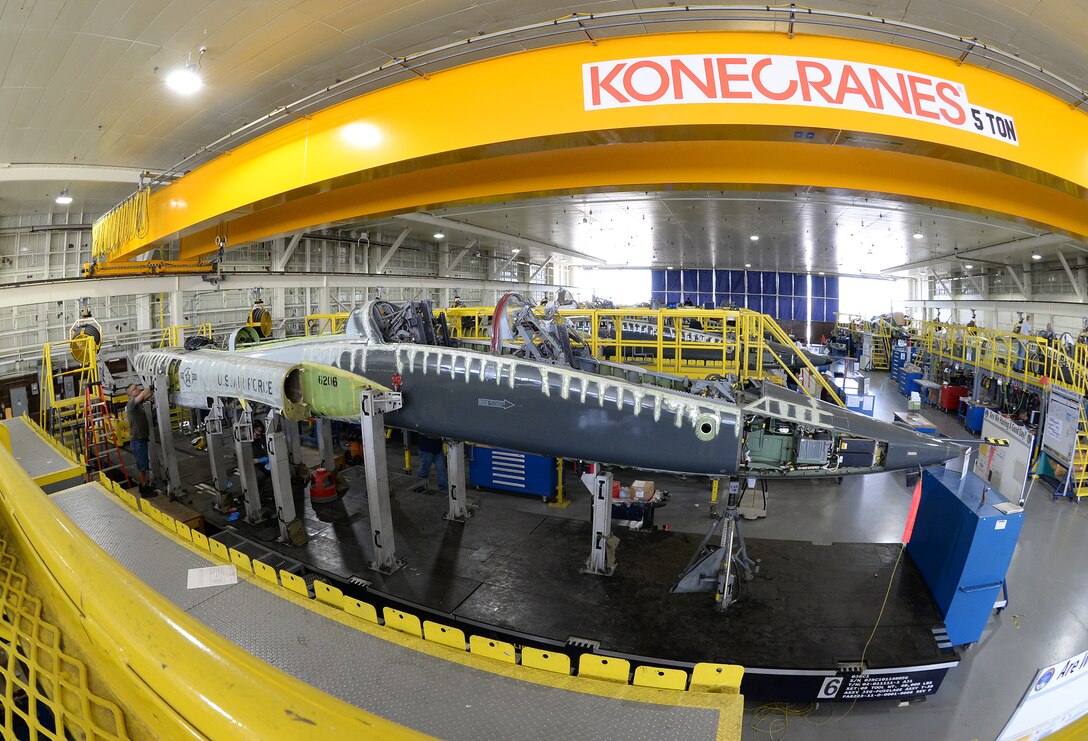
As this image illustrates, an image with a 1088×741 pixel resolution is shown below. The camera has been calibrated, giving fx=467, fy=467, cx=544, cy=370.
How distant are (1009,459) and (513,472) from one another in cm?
982

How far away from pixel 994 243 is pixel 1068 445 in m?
13.5

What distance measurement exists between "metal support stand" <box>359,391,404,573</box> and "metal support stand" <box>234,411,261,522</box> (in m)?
3.13

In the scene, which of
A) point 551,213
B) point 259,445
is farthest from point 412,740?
point 551,213

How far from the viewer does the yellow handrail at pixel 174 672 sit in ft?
3.47

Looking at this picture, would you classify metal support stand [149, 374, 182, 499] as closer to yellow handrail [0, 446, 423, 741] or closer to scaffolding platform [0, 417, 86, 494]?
scaffolding platform [0, 417, 86, 494]

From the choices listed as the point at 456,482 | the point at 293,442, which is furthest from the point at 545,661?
the point at 293,442

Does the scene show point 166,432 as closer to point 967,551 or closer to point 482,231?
point 967,551

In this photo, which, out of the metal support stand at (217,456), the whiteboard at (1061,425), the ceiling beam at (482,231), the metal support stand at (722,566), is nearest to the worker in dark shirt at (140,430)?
the metal support stand at (217,456)

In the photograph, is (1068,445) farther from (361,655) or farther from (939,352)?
(361,655)

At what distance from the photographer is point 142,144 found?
378 inches

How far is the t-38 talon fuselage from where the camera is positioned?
5.67 metres

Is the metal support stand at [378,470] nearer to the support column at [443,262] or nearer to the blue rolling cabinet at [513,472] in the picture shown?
the blue rolling cabinet at [513,472]

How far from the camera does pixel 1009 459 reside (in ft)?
29.8

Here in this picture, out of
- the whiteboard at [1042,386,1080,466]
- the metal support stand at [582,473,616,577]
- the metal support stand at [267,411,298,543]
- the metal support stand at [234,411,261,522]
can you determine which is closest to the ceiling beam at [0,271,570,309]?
the metal support stand at [234,411,261,522]
